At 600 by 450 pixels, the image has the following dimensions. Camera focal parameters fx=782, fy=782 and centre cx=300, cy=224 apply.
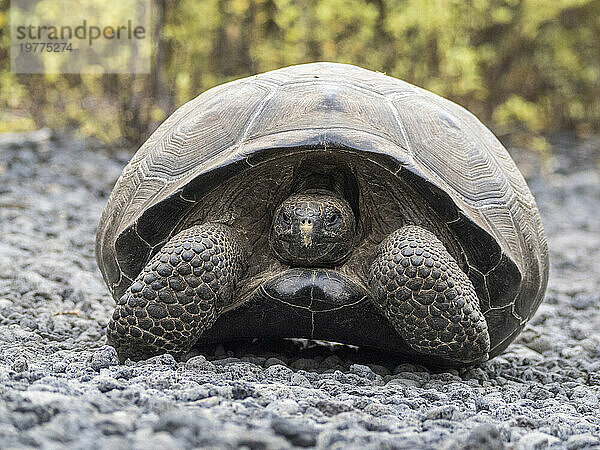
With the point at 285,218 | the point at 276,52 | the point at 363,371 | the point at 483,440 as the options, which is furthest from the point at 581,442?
the point at 276,52

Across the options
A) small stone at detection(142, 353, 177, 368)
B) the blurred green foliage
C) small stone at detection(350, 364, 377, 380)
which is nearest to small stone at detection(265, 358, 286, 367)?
small stone at detection(350, 364, 377, 380)

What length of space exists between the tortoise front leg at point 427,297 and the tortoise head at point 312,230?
17 cm

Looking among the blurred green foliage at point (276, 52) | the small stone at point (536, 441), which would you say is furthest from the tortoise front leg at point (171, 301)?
the blurred green foliage at point (276, 52)

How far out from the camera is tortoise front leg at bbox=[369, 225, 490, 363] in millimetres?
2846

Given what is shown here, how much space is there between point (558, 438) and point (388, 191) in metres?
1.29

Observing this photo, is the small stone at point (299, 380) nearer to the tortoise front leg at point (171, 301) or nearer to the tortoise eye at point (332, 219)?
the tortoise front leg at point (171, 301)

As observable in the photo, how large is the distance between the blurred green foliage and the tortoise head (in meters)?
5.24

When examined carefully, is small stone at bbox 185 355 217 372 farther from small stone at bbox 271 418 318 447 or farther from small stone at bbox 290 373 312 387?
small stone at bbox 271 418 318 447

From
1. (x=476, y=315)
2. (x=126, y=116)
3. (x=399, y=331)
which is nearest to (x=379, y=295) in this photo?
(x=399, y=331)

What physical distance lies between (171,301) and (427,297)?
934 mm

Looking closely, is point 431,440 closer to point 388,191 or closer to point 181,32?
point 388,191

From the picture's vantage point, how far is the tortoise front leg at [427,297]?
2846 mm

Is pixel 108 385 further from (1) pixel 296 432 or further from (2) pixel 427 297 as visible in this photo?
(2) pixel 427 297

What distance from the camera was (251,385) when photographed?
2354 millimetres
